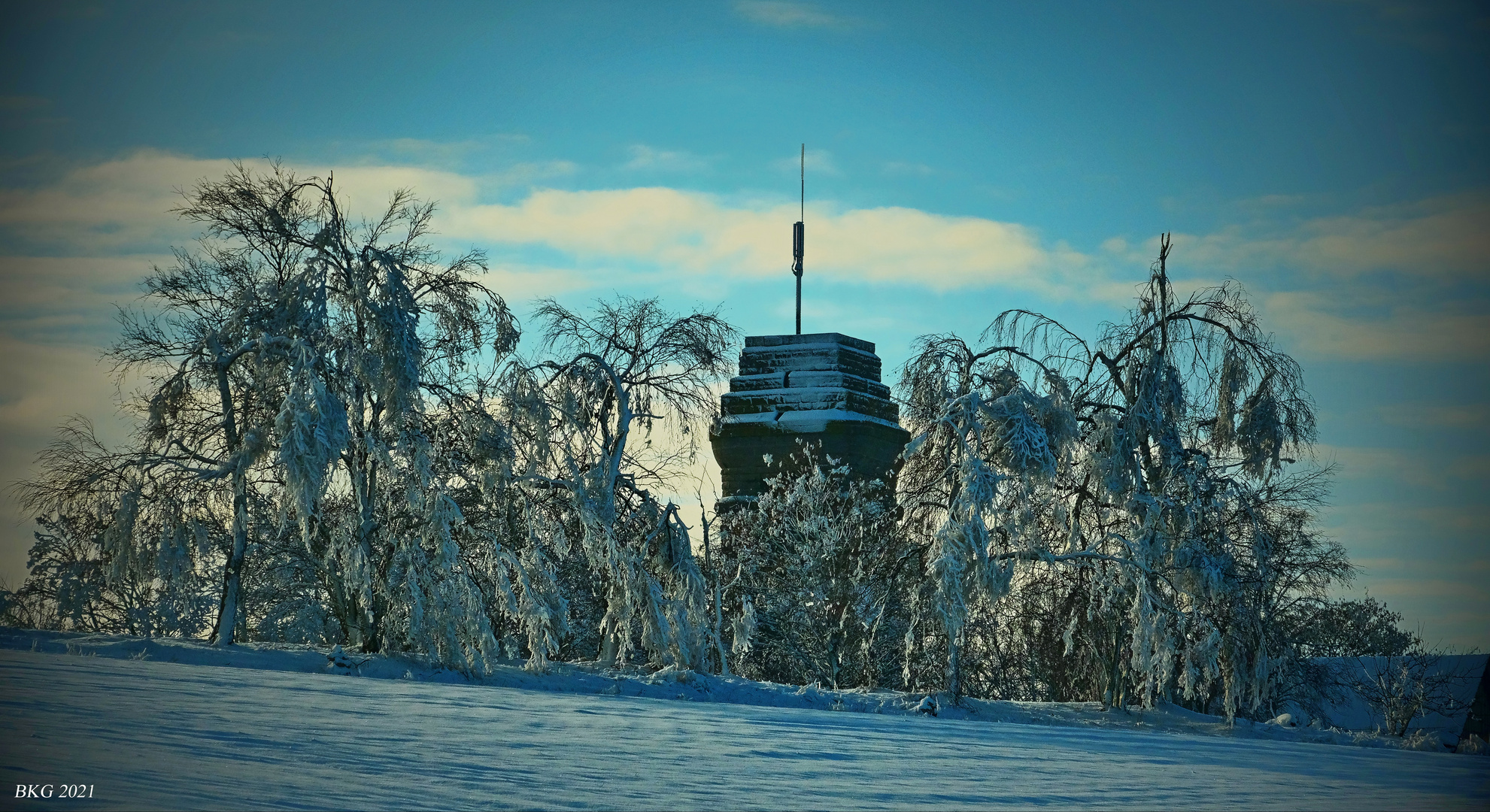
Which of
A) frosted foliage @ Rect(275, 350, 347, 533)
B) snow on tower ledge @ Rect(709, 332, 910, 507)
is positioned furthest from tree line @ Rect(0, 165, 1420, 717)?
snow on tower ledge @ Rect(709, 332, 910, 507)

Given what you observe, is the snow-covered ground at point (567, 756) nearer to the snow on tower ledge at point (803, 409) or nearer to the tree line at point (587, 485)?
the tree line at point (587, 485)

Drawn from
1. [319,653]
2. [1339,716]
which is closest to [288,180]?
[319,653]

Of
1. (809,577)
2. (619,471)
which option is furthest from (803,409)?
(619,471)

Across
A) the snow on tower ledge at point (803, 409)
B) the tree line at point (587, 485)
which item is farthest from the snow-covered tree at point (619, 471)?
the snow on tower ledge at point (803, 409)

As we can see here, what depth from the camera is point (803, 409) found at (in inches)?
2168

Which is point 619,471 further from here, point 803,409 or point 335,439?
point 803,409

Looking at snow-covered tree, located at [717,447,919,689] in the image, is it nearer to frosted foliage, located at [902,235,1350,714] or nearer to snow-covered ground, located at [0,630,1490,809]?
frosted foliage, located at [902,235,1350,714]

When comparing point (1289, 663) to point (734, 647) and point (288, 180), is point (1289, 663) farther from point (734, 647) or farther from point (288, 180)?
point (288, 180)

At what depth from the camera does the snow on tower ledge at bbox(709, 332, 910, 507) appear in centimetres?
5441

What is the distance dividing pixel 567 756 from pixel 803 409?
48.2m

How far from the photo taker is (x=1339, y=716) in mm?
36750

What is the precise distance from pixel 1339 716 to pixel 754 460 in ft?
86.3

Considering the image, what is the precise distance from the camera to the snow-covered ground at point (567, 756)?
5.66 metres

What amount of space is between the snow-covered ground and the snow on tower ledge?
141 ft
